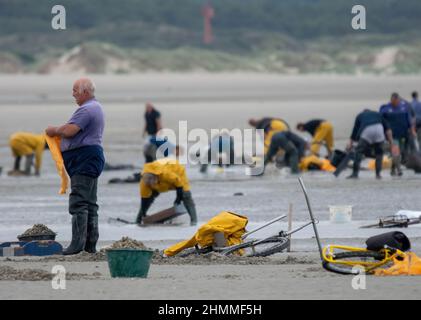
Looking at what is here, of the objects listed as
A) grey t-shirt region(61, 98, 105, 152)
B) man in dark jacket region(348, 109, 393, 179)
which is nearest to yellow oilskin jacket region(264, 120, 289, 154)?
man in dark jacket region(348, 109, 393, 179)

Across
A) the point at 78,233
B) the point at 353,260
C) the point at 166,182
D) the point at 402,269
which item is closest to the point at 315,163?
the point at 166,182

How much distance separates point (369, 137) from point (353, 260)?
11584 mm

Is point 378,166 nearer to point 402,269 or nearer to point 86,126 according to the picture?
point 86,126

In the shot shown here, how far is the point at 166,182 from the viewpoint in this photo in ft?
54.7

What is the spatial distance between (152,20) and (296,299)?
399 feet

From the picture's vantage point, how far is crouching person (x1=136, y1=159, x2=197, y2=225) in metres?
16.6

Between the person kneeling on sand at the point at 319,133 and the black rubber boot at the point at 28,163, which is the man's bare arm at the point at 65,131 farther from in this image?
the person kneeling on sand at the point at 319,133

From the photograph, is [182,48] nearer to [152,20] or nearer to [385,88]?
[152,20]

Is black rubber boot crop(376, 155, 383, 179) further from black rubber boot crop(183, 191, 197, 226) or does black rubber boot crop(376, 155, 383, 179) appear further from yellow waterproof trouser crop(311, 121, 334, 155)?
black rubber boot crop(183, 191, 197, 226)

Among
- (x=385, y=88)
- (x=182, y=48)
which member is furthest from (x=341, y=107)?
(x=182, y=48)

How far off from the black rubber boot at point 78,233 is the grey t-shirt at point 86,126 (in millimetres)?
715

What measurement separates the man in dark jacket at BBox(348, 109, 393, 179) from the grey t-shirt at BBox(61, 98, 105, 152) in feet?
36.3

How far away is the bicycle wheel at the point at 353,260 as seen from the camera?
1120 cm

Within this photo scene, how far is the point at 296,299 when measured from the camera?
9898mm
